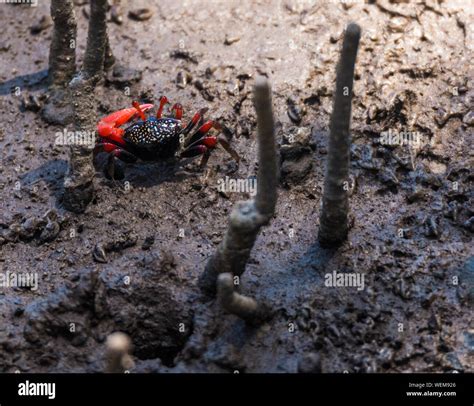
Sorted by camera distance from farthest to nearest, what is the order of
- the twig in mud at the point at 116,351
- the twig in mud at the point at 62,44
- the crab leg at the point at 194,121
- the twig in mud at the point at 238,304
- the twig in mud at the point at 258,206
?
the twig in mud at the point at 62,44 → the crab leg at the point at 194,121 → the twig in mud at the point at 238,304 → the twig in mud at the point at 258,206 → the twig in mud at the point at 116,351

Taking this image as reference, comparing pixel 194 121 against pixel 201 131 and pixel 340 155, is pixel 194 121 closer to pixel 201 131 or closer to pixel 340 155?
pixel 201 131

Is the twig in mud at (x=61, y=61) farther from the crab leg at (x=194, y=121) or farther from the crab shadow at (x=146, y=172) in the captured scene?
the crab leg at (x=194, y=121)

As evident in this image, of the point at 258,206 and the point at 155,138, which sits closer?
the point at 258,206

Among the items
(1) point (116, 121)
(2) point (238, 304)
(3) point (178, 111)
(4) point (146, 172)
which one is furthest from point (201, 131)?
(2) point (238, 304)

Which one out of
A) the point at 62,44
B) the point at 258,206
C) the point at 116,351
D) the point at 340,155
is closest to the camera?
the point at 116,351

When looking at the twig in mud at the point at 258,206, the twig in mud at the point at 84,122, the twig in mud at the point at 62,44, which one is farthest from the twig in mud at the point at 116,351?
the twig in mud at the point at 62,44

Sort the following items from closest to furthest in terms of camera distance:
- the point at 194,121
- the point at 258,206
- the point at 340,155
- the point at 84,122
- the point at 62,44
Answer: the point at 258,206, the point at 340,155, the point at 84,122, the point at 194,121, the point at 62,44
